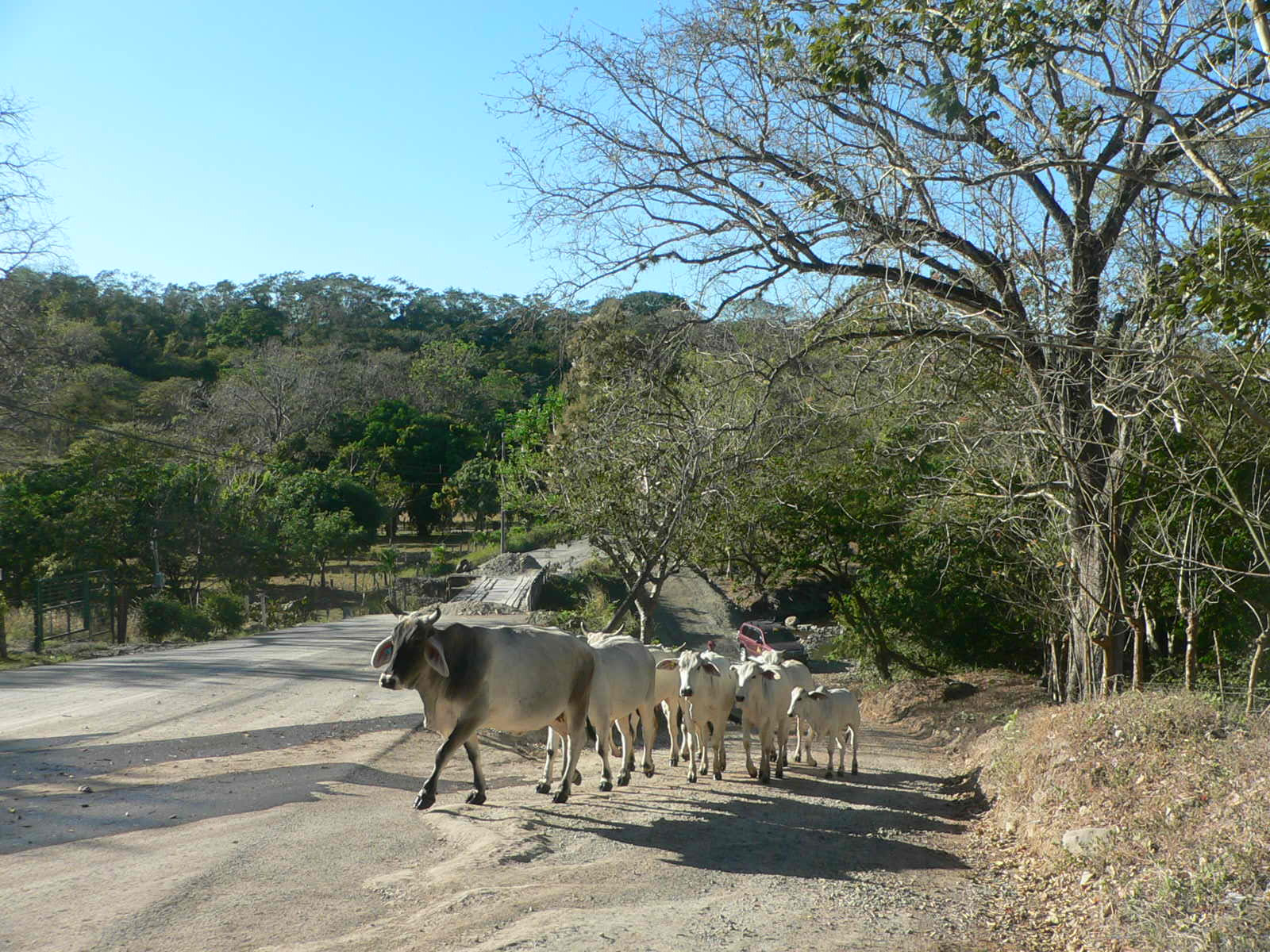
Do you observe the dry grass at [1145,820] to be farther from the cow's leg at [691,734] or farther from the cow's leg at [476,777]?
the cow's leg at [476,777]

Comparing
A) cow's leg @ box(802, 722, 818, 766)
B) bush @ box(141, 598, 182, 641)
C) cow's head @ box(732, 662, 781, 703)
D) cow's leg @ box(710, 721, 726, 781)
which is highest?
cow's head @ box(732, 662, 781, 703)

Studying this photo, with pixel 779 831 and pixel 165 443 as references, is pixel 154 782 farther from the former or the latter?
pixel 165 443

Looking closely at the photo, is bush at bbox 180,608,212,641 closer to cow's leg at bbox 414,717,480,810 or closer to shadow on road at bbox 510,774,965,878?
cow's leg at bbox 414,717,480,810

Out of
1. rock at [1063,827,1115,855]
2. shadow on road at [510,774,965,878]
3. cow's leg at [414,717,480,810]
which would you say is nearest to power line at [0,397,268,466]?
cow's leg at [414,717,480,810]

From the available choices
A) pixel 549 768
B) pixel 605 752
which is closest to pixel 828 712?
pixel 605 752

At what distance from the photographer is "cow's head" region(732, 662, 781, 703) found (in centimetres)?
1134

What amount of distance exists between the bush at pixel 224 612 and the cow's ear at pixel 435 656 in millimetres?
24035

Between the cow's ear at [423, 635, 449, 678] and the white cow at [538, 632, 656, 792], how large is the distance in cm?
162

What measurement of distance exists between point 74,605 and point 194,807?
20.0 metres

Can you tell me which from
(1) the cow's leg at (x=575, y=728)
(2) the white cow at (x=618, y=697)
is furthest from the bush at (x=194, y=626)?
(1) the cow's leg at (x=575, y=728)

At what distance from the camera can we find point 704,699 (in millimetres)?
11500

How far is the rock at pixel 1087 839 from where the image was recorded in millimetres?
7328

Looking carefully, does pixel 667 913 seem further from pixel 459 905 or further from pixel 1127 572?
pixel 1127 572

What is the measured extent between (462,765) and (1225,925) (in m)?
7.39
